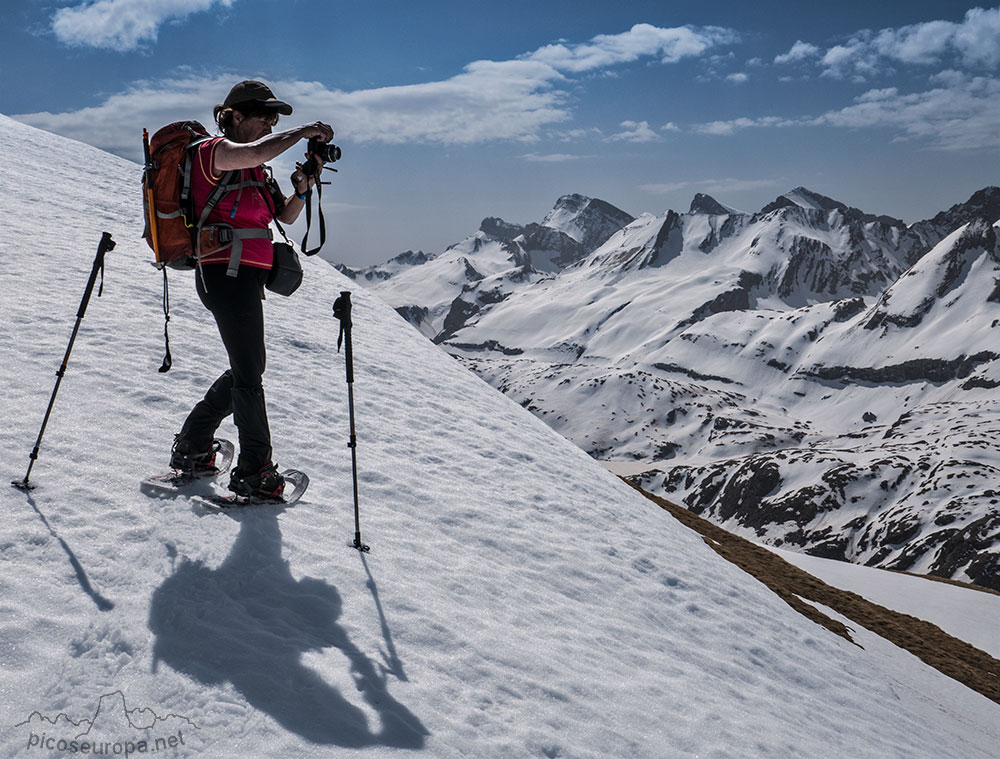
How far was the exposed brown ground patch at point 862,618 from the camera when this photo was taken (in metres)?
14.7

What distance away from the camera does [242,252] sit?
20.5 feet

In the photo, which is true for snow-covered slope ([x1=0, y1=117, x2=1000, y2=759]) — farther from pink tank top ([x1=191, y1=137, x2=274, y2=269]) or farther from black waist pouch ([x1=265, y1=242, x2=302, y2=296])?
pink tank top ([x1=191, y1=137, x2=274, y2=269])

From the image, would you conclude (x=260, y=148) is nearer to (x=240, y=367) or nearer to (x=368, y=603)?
(x=240, y=367)

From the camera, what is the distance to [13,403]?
7.97 m

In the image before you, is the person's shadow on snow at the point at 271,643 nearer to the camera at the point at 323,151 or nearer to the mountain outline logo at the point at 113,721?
the mountain outline logo at the point at 113,721

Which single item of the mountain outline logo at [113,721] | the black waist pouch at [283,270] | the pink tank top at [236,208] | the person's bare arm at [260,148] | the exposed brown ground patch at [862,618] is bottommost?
the exposed brown ground patch at [862,618]

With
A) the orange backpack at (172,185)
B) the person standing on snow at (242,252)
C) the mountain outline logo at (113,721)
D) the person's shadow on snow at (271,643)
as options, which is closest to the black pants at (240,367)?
the person standing on snow at (242,252)

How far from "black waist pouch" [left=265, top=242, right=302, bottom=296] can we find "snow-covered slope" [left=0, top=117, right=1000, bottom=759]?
93.3 inches

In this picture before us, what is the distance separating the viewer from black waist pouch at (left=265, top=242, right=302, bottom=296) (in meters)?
6.53

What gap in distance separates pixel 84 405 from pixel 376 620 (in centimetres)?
502

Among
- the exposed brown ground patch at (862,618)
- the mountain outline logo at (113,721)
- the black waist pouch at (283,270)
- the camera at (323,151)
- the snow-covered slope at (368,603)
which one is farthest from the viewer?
the exposed brown ground patch at (862,618)

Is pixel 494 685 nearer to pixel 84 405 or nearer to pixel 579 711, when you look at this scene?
pixel 579 711

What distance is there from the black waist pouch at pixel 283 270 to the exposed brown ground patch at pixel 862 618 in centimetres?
1201

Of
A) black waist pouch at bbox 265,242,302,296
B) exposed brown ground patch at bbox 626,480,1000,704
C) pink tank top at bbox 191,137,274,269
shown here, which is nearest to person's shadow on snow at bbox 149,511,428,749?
black waist pouch at bbox 265,242,302,296
